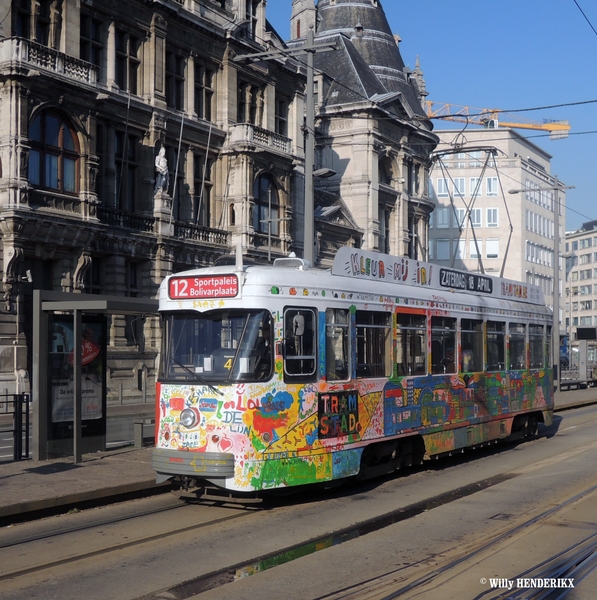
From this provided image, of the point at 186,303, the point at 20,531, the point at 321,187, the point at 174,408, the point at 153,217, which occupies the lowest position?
the point at 20,531

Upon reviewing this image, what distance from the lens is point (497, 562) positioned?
8.61 metres

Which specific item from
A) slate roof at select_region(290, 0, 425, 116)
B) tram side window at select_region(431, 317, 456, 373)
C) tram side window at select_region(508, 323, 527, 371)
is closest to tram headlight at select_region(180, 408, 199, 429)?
tram side window at select_region(431, 317, 456, 373)

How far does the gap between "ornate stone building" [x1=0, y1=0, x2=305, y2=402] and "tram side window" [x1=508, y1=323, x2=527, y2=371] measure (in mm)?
14796

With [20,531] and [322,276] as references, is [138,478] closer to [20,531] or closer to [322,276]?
[20,531]

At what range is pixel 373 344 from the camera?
13164 millimetres

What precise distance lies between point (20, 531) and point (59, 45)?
25046mm

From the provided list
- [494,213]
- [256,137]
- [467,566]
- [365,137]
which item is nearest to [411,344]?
[467,566]

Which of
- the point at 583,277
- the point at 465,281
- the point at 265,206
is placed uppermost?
the point at 583,277

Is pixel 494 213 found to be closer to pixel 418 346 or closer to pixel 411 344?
pixel 418 346

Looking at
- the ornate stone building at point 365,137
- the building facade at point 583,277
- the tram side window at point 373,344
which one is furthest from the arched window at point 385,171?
the building facade at point 583,277

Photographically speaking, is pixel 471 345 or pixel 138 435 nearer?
pixel 471 345

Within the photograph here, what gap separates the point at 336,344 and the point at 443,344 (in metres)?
3.65

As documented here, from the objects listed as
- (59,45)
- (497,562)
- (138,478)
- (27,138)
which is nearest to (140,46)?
(59,45)

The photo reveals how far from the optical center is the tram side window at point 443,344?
15.0 m
